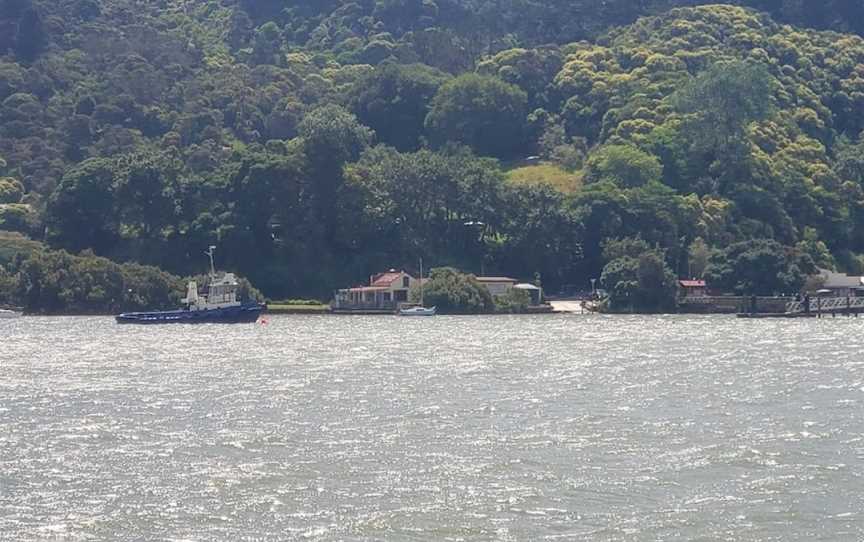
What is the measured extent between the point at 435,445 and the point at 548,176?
318 feet

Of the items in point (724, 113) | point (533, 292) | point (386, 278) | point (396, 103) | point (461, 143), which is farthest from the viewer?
point (396, 103)

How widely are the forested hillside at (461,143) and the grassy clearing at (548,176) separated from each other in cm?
33

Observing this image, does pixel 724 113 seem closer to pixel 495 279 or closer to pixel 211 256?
pixel 495 279

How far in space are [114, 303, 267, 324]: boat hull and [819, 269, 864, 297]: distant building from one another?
36670mm

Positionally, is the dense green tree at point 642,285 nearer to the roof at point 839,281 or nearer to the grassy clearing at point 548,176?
the roof at point 839,281

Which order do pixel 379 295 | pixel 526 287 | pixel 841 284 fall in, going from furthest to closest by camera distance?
1. pixel 841 284
2. pixel 379 295
3. pixel 526 287

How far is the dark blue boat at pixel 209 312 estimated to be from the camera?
92.8m

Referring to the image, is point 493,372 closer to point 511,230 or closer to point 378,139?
point 511,230

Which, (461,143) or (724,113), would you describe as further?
(461,143)

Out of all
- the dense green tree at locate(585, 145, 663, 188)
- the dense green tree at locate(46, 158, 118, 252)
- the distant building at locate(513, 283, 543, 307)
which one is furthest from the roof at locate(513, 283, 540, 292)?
the dense green tree at locate(46, 158, 118, 252)

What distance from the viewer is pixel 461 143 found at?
13962 cm

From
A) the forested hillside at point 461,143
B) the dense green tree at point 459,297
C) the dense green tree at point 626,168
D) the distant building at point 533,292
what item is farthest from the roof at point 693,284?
the dense green tree at point 626,168

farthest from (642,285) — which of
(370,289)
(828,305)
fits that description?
(370,289)

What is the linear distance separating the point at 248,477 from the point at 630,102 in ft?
359
